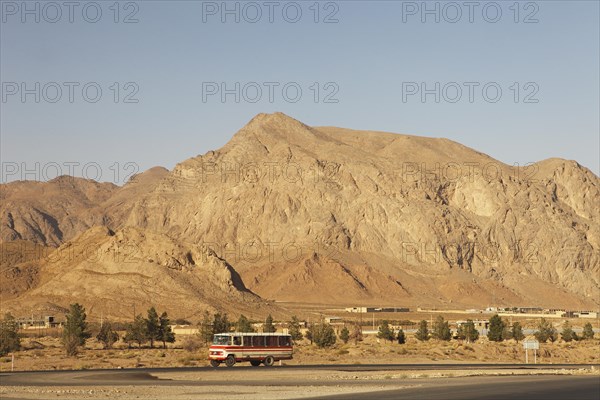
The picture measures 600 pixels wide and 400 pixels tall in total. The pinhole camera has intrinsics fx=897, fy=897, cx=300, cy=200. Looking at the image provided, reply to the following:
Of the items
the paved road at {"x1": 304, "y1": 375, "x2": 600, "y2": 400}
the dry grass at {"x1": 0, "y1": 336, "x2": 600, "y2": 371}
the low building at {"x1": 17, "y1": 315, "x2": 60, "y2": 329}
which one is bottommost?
the dry grass at {"x1": 0, "y1": 336, "x2": 600, "y2": 371}

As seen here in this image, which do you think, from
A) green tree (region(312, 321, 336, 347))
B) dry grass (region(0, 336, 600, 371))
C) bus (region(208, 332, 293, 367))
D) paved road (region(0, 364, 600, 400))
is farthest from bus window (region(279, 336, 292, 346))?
green tree (region(312, 321, 336, 347))

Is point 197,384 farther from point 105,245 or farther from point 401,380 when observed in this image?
point 105,245

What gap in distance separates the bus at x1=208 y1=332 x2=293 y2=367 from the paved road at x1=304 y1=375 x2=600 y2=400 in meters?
18.4

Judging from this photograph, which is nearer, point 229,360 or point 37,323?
point 229,360

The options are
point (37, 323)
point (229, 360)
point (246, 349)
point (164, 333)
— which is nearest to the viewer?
point (229, 360)

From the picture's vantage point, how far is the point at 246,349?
59.2 metres

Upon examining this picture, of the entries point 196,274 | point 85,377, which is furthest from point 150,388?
point 196,274

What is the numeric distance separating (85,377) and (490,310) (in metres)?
155

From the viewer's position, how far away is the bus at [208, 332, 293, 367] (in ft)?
193

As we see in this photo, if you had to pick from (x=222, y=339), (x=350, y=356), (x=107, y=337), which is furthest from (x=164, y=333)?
(x=222, y=339)

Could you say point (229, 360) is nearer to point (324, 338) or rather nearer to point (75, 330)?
point (324, 338)

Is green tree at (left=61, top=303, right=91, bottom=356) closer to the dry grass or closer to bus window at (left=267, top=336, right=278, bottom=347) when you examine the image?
the dry grass

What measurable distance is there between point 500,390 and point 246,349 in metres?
25.0

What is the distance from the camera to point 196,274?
16438 centimetres
